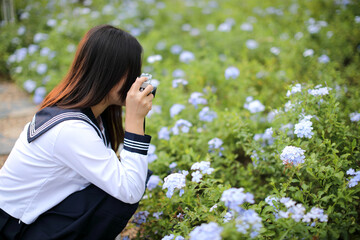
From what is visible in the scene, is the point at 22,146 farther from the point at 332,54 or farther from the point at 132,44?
the point at 332,54

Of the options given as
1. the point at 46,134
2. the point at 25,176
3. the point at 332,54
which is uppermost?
the point at 46,134

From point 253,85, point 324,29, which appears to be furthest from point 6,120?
point 324,29

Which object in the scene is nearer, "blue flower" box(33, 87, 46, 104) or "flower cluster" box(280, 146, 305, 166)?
"flower cluster" box(280, 146, 305, 166)

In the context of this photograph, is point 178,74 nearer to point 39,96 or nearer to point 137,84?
point 39,96

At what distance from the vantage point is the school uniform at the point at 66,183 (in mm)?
1296

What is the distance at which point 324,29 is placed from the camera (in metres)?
3.61

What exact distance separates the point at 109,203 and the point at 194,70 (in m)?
2.03

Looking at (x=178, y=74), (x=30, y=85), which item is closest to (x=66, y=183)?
(x=178, y=74)

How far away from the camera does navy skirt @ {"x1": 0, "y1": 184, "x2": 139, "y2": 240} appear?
135cm

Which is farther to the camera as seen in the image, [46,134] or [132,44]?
[132,44]

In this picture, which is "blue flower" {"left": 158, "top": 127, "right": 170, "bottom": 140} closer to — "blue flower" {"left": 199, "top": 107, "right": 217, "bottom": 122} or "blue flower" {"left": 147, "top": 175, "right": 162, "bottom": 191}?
"blue flower" {"left": 199, "top": 107, "right": 217, "bottom": 122}

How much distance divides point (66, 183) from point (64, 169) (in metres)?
0.08

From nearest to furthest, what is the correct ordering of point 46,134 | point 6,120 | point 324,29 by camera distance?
point 46,134
point 6,120
point 324,29

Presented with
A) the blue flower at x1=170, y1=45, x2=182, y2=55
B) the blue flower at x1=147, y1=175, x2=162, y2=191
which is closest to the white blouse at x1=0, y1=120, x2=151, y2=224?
the blue flower at x1=147, y1=175, x2=162, y2=191
